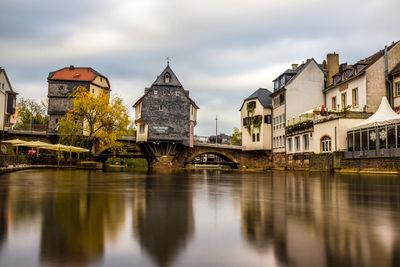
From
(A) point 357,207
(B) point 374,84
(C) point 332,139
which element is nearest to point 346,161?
(C) point 332,139

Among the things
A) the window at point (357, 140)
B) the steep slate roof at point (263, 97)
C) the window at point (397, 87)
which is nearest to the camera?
the window at point (357, 140)

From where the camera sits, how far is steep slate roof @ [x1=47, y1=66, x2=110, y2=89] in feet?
183

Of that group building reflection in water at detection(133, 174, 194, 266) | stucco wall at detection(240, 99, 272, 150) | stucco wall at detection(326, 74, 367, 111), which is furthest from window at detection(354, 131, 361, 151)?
building reflection in water at detection(133, 174, 194, 266)

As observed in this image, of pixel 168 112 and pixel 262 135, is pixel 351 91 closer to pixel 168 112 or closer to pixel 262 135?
pixel 262 135

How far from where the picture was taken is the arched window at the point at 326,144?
3525cm

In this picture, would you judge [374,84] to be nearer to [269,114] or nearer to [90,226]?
[269,114]

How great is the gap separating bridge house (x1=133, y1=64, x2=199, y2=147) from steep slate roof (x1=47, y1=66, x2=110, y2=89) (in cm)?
917

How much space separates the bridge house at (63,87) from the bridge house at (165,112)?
23.6 ft

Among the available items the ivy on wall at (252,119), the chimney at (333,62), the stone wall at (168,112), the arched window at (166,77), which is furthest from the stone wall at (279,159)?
the arched window at (166,77)

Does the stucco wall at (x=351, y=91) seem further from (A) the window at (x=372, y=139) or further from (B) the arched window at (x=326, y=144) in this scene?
(A) the window at (x=372, y=139)

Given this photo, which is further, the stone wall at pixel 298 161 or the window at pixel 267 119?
the window at pixel 267 119

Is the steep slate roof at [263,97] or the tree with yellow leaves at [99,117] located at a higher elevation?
the steep slate roof at [263,97]

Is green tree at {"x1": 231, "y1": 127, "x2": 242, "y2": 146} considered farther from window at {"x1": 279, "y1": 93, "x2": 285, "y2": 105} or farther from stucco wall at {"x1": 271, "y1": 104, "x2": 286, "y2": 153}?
window at {"x1": 279, "y1": 93, "x2": 285, "y2": 105}

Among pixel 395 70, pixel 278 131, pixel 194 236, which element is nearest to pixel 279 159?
pixel 278 131
